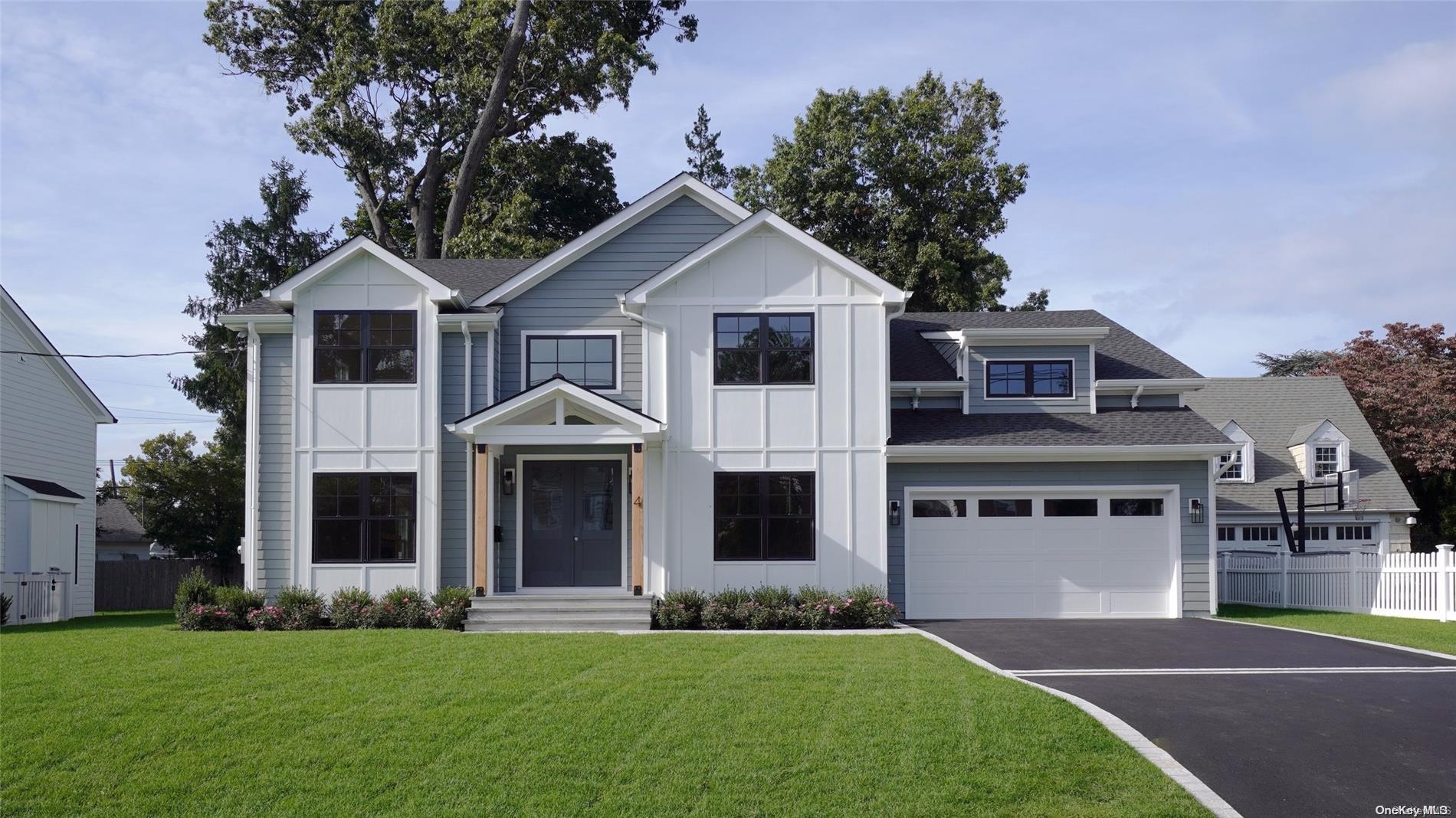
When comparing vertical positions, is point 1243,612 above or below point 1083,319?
below

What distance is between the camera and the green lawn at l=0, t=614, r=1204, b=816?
780 cm

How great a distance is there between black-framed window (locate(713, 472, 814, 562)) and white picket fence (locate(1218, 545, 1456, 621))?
1013 cm

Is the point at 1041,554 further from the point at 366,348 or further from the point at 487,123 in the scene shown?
the point at 487,123

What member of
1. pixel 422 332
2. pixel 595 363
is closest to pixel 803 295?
pixel 595 363

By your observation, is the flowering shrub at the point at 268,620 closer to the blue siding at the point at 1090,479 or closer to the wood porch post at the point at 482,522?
the wood porch post at the point at 482,522

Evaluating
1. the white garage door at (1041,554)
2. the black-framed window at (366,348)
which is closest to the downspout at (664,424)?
the black-framed window at (366,348)

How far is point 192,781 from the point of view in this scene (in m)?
8.18

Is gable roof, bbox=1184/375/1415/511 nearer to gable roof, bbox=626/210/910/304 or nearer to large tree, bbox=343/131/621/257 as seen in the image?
gable roof, bbox=626/210/910/304

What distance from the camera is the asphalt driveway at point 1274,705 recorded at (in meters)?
7.95

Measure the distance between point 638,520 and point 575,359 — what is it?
9.96 feet

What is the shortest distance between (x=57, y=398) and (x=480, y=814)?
804 inches

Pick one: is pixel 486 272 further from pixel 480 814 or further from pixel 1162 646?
pixel 480 814

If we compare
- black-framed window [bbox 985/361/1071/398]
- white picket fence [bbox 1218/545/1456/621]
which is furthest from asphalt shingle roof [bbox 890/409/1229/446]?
white picket fence [bbox 1218/545/1456/621]

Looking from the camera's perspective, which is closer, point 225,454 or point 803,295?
point 803,295
